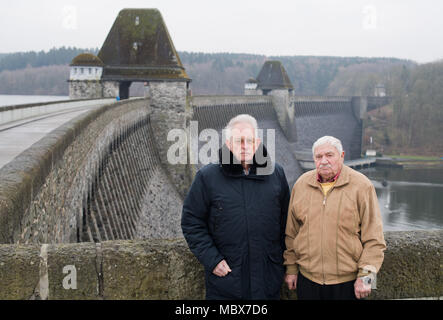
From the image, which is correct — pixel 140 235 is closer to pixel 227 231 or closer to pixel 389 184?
pixel 227 231

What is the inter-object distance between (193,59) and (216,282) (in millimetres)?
128450

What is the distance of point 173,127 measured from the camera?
61.7 ft

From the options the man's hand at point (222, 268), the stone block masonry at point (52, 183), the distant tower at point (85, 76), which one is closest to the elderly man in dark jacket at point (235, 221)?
the man's hand at point (222, 268)

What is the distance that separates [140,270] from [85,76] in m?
17.4

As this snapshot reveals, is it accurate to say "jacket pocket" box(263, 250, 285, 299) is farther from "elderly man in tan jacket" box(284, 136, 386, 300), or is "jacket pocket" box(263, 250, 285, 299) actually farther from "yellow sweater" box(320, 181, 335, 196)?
"yellow sweater" box(320, 181, 335, 196)

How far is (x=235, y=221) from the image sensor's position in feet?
8.24

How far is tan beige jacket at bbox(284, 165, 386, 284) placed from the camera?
8.17ft

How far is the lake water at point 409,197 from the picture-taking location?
2810 centimetres

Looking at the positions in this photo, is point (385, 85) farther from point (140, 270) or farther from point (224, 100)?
point (140, 270)

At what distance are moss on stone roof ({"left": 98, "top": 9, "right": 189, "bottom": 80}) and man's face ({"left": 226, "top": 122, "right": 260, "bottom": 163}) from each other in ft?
55.1

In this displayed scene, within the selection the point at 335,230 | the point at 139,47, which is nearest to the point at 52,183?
the point at 335,230

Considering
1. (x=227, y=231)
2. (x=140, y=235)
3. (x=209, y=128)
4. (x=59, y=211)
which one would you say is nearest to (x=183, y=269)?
(x=227, y=231)

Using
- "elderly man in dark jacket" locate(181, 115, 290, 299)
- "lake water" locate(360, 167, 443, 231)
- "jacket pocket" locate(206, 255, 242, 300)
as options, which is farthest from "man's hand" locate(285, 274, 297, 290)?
"lake water" locate(360, 167, 443, 231)

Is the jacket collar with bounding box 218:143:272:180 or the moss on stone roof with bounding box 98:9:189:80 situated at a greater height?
the moss on stone roof with bounding box 98:9:189:80
